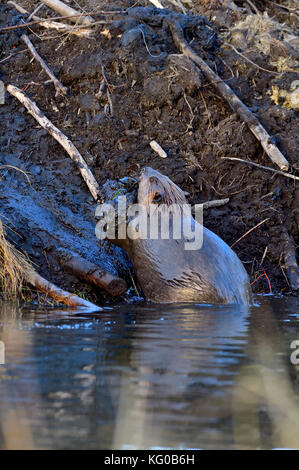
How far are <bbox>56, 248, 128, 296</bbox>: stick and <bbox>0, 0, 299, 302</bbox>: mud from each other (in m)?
0.91

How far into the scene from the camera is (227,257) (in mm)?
6363

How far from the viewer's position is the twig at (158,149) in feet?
28.5

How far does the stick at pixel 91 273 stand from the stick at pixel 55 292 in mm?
547

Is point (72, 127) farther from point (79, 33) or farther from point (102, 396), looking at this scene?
point (102, 396)

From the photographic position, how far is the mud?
821 centimetres

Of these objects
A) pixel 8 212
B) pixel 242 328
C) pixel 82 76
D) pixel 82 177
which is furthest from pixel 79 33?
pixel 242 328

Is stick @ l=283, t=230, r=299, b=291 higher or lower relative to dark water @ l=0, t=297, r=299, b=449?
higher

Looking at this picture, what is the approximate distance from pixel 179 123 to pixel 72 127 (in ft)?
4.71

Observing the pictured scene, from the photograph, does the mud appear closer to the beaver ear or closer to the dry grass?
the beaver ear

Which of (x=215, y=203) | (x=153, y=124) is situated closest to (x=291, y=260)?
(x=215, y=203)

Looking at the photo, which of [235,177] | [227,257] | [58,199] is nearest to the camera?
[227,257]

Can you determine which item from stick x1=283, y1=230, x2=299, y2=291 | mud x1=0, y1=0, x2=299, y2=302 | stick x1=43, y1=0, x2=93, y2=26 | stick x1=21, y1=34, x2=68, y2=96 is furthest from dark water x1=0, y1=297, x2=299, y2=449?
stick x1=43, y1=0, x2=93, y2=26

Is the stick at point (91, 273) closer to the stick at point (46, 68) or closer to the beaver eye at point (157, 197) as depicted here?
the beaver eye at point (157, 197)

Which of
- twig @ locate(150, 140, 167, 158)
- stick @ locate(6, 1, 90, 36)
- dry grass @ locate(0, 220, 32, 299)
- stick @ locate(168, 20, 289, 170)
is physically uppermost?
stick @ locate(6, 1, 90, 36)
